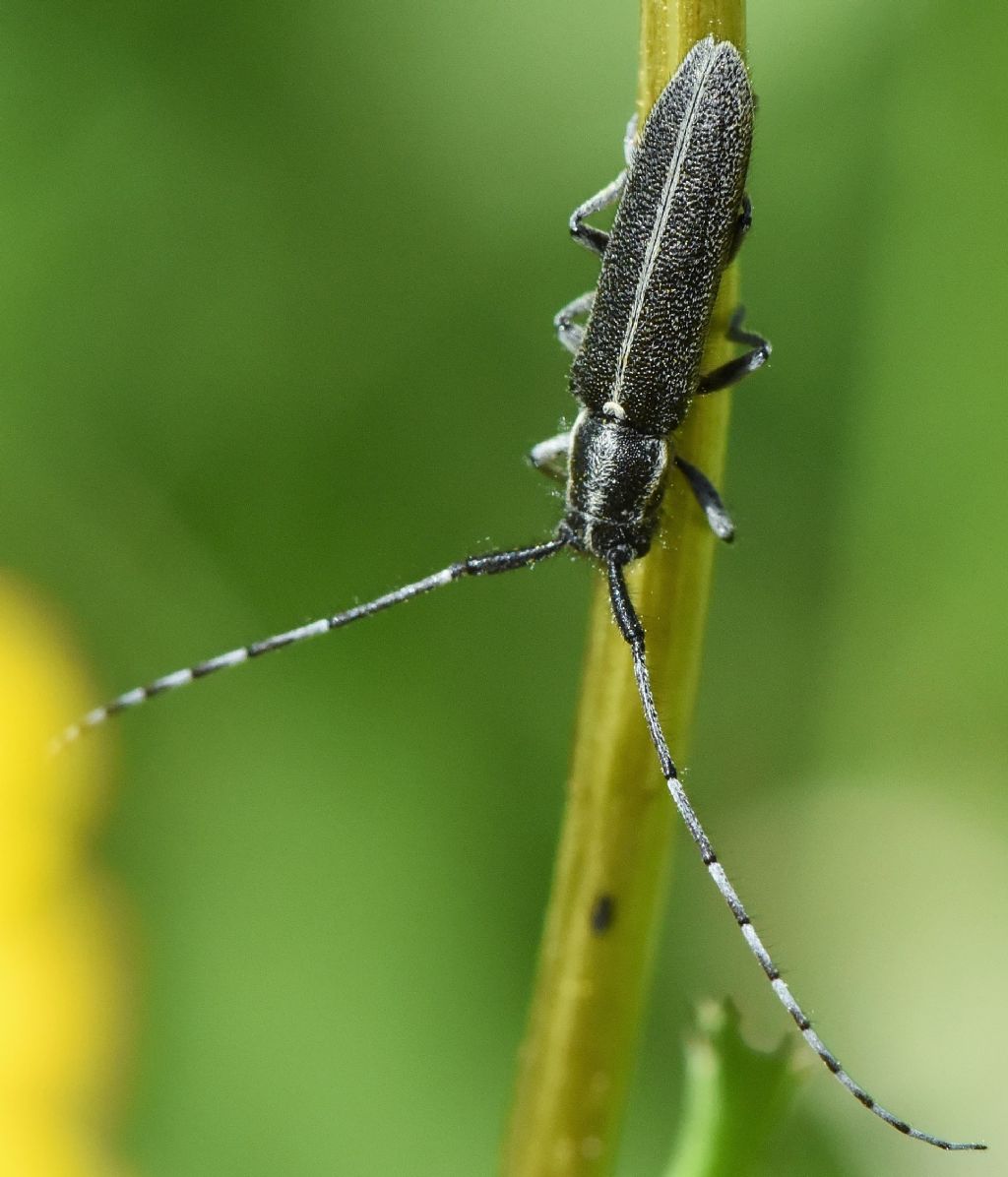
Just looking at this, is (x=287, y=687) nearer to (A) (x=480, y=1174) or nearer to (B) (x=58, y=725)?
(B) (x=58, y=725)

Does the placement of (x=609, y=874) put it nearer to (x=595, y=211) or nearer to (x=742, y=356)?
(x=742, y=356)

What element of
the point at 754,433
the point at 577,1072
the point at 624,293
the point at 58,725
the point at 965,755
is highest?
the point at 754,433

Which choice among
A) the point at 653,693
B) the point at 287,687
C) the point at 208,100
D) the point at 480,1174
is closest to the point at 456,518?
the point at 287,687

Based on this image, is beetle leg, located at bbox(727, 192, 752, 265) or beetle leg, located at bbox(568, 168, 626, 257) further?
beetle leg, located at bbox(568, 168, 626, 257)

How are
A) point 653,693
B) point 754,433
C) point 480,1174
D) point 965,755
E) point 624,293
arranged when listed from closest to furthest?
point 653,693
point 624,293
point 480,1174
point 965,755
point 754,433

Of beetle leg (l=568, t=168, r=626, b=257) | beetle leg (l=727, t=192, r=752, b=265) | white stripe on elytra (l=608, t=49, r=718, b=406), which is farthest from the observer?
beetle leg (l=568, t=168, r=626, b=257)

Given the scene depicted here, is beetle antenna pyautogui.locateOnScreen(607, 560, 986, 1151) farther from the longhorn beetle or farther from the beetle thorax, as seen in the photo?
the beetle thorax

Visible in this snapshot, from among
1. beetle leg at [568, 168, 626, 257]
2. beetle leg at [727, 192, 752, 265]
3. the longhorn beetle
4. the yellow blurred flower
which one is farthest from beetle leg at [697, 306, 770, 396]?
the yellow blurred flower
